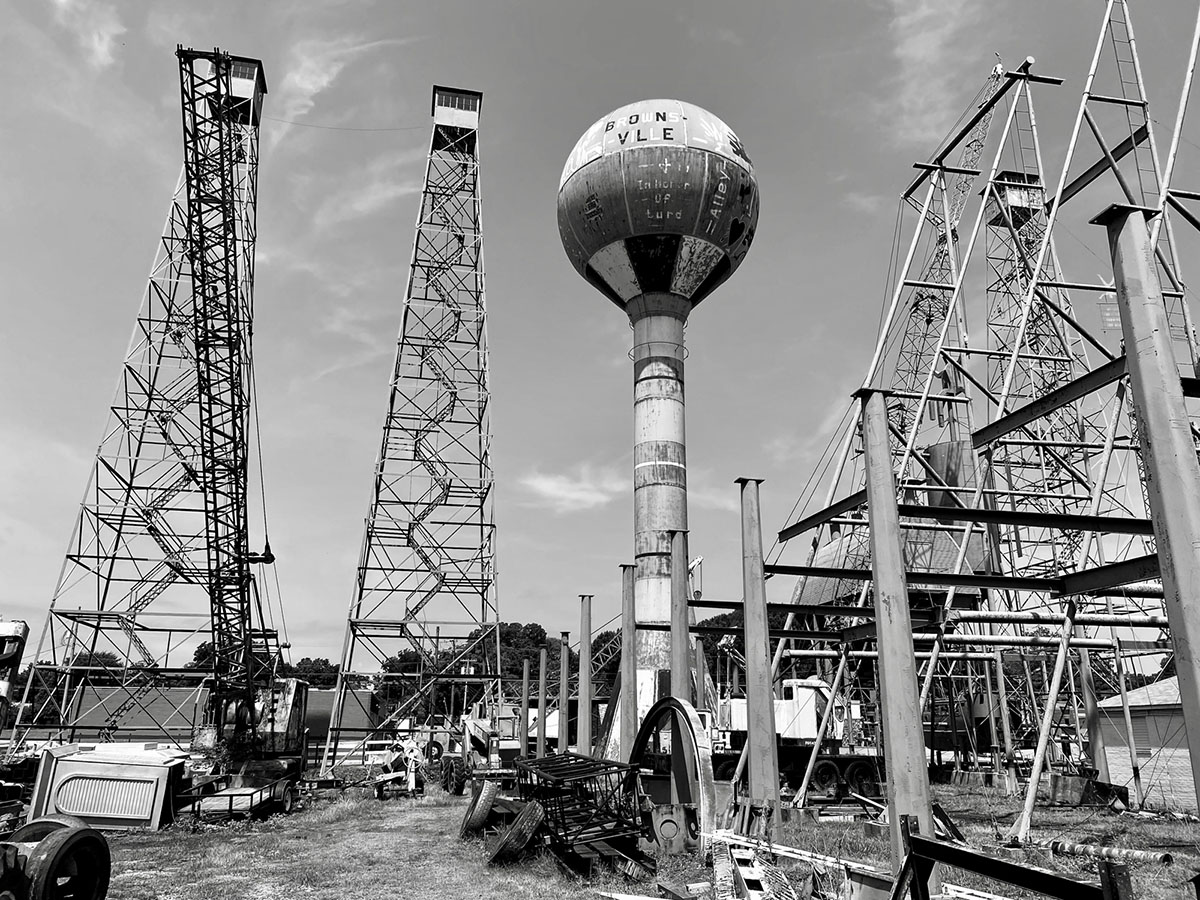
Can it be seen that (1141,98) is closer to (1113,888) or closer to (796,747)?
(796,747)

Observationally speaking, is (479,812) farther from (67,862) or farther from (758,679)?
(67,862)

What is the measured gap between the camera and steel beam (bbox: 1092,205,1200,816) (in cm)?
647

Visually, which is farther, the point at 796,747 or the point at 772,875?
the point at 796,747

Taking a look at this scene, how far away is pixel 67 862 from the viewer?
30.5 ft

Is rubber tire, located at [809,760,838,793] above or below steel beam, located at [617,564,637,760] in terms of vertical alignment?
below

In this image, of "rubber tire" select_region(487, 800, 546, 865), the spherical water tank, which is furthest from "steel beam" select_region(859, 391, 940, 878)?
the spherical water tank

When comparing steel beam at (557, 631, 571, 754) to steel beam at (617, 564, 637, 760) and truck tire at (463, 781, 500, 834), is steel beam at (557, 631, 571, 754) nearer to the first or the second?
steel beam at (617, 564, 637, 760)

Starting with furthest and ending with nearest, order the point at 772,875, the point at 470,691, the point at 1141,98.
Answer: the point at 470,691 → the point at 1141,98 → the point at 772,875

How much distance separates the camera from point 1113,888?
4113mm

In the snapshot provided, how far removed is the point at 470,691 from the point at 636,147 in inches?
1127

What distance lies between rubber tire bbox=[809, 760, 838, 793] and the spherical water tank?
17582 millimetres

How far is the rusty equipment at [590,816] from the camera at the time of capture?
12.6 metres

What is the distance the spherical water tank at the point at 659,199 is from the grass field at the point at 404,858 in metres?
20.5

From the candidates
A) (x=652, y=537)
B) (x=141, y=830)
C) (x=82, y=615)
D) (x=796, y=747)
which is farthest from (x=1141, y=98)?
(x=82, y=615)
